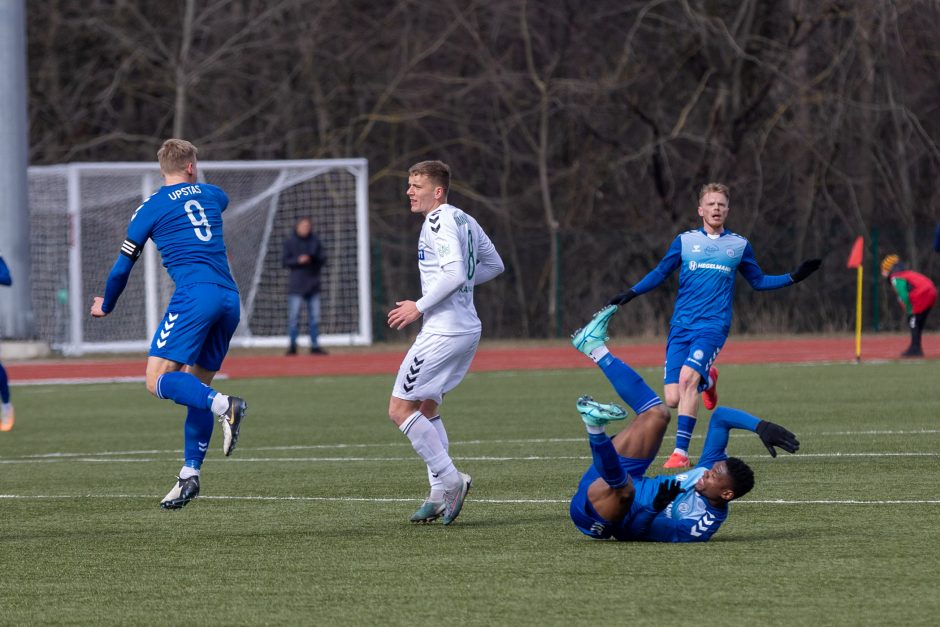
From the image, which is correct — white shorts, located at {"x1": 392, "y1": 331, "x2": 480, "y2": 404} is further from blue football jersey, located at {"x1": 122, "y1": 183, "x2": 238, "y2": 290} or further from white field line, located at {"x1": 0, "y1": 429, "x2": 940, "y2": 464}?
white field line, located at {"x1": 0, "y1": 429, "x2": 940, "y2": 464}

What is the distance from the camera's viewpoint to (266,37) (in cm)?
3669

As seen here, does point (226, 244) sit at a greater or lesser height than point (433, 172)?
greater

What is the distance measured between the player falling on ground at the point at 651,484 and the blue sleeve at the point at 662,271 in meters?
3.40

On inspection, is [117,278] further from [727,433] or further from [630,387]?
[727,433]

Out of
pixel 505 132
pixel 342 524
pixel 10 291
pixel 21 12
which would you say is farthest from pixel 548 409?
pixel 505 132

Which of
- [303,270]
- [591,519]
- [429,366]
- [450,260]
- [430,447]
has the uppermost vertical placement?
[303,270]

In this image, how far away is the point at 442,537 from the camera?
7906mm

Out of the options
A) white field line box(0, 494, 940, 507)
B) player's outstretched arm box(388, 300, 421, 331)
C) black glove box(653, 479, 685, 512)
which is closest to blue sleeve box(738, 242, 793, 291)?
white field line box(0, 494, 940, 507)

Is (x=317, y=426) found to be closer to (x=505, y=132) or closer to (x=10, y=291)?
(x=10, y=291)

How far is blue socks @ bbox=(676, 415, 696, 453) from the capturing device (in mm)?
11117

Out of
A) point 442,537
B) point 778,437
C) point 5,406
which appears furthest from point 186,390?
point 5,406

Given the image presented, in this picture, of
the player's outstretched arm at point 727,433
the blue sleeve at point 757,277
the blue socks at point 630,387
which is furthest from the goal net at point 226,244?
the player's outstretched arm at point 727,433

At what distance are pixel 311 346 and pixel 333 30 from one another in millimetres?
11943

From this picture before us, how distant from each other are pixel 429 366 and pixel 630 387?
3.53 feet
